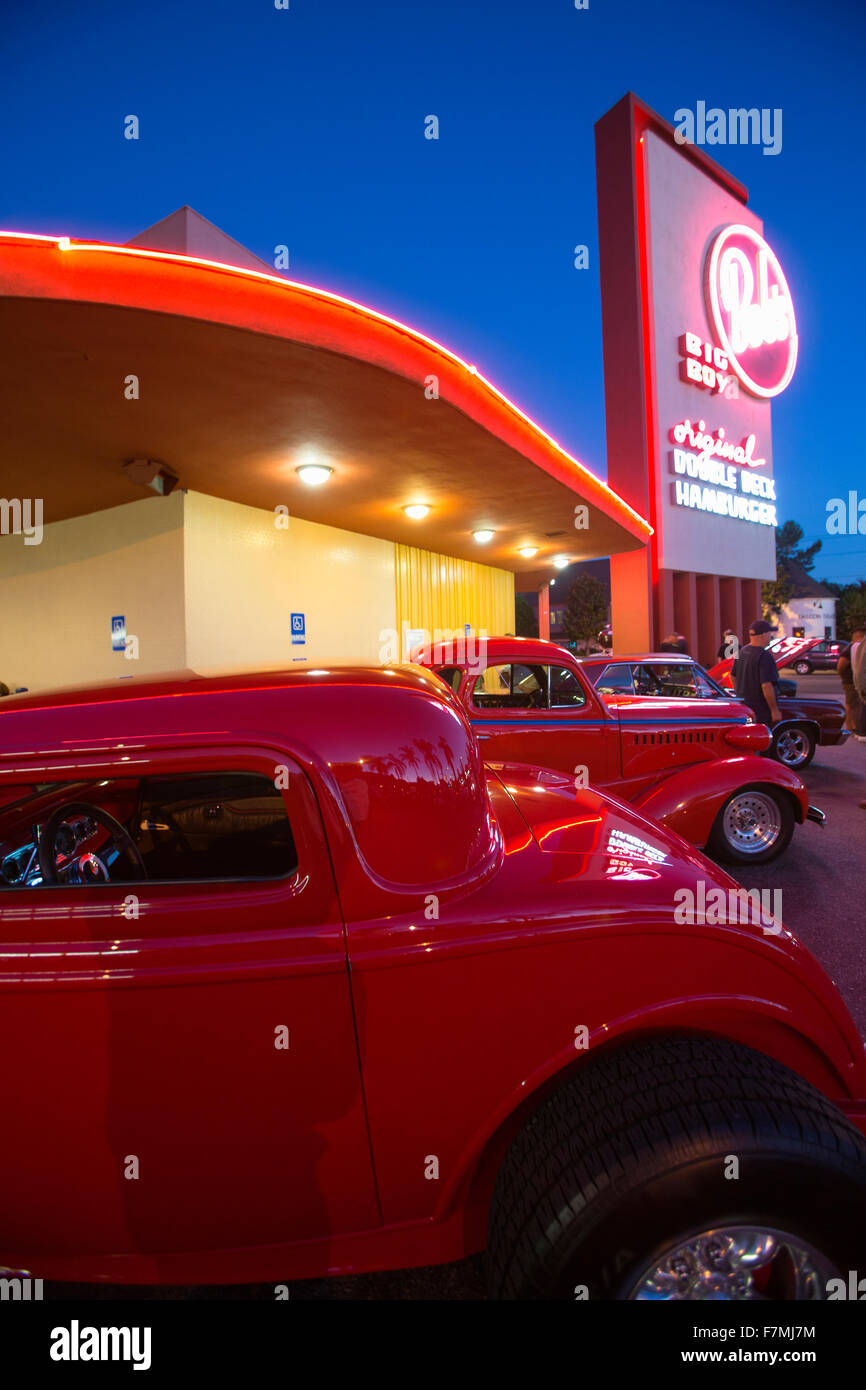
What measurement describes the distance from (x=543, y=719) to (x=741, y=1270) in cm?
362

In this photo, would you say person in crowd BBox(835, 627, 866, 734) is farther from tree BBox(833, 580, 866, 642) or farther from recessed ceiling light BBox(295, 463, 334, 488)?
tree BBox(833, 580, 866, 642)

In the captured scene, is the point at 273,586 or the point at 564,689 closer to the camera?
the point at 564,689

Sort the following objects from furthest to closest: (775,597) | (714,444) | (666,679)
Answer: (775,597), (714,444), (666,679)

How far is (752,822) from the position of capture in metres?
5.23

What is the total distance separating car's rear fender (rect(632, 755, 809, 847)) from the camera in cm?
484

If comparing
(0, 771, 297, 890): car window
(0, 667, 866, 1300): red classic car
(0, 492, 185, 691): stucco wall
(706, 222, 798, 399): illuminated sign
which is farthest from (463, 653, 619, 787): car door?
(706, 222, 798, 399): illuminated sign

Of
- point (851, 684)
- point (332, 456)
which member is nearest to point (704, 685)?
point (851, 684)

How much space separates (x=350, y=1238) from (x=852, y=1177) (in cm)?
104

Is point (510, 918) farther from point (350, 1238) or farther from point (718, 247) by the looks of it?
point (718, 247)

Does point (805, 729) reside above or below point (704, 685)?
below

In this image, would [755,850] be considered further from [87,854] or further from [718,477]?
[718,477]

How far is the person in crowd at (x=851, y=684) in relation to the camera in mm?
8523

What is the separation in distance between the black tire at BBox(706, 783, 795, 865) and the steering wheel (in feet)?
15.1

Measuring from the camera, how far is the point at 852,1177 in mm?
1286
